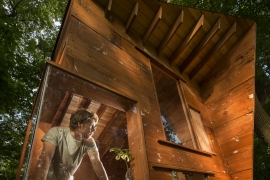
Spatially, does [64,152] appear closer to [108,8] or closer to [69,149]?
[69,149]

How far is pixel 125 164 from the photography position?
1.81 m

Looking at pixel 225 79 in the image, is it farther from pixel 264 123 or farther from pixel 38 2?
pixel 38 2

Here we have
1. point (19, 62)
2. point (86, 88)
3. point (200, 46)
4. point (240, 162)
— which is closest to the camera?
point (86, 88)

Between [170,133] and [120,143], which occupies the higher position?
[170,133]

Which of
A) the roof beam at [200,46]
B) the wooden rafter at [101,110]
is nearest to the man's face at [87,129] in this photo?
the wooden rafter at [101,110]

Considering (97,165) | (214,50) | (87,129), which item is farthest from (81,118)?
(214,50)

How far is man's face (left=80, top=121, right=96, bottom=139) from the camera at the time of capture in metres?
1.54

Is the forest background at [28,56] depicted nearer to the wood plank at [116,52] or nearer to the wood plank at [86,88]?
the wood plank at [116,52]

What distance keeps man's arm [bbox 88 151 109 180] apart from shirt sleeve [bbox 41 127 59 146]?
291 mm

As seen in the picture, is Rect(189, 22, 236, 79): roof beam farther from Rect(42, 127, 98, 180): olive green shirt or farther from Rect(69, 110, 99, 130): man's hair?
Rect(42, 127, 98, 180): olive green shirt

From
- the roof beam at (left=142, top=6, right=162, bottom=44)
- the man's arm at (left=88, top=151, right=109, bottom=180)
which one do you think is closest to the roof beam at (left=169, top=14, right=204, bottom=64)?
the roof beam at (left=142, top=6, right=162, bottom=44)

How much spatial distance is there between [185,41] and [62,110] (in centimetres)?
316

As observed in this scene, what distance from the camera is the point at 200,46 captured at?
4.15 metres

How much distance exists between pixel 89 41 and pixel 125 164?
157 centimetres
